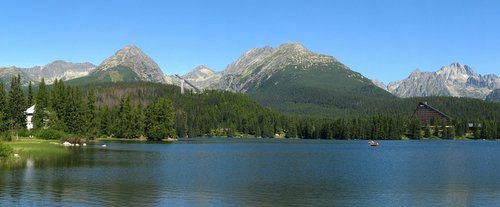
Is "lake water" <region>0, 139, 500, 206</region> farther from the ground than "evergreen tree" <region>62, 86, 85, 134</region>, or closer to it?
closer to it

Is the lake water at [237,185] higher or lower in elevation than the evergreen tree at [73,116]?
lower

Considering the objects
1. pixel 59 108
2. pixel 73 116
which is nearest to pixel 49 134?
pixel 73 116

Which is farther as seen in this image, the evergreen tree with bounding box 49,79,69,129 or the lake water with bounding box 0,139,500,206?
the evergreen tree with bounding box 49,79,69,129

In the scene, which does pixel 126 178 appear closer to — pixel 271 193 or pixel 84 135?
pixel 271 193

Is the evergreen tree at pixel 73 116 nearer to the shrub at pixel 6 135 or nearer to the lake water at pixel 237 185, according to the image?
the shrub at pixel 6 135

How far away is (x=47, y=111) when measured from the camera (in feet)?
598

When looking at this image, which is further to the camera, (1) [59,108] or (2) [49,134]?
(1) [59,108]

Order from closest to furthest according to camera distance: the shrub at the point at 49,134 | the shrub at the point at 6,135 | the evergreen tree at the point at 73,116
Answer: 1. the shrub at the point at 6,135
2. the shrub at the point at 49,134
3. the evergreen tree at the point at 73,116

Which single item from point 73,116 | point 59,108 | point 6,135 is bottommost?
point 6,135

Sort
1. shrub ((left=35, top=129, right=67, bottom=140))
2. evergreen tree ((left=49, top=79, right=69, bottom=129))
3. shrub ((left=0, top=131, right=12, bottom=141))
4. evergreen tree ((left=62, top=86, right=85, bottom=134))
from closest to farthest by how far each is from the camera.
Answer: shrub ((left=0, top=131, right=12, bottom=141)) < shrub ((left=35, top=129, right=67, bottom=140)) < evergreen tree ((left=49, top=79, right=69, bottom=129)) < evergreen tree ((left=62, top=86, right=85, bottom=134))

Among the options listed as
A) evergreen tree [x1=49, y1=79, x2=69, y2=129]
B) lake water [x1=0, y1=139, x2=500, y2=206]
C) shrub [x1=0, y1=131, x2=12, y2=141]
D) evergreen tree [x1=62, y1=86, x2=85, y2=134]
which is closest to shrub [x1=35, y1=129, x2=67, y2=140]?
evergreen tree [x1=49, y1=79, x2=69, y2=129]

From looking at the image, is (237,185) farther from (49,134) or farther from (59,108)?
(59,108)

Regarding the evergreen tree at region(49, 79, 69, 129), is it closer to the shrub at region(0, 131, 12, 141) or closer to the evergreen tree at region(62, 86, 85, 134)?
the evergreen tree at region(62, 86, 85, 134)

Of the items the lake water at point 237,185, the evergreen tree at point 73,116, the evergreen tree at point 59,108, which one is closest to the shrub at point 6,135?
the evergreen tree at point 59,108
